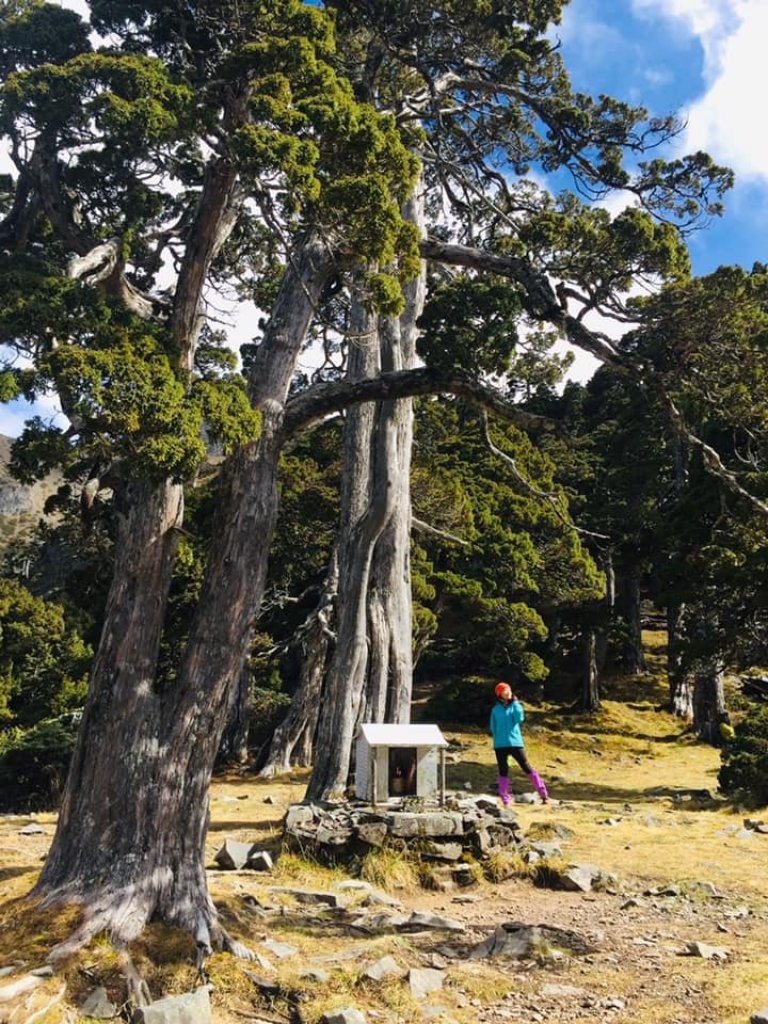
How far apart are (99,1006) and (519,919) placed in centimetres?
361

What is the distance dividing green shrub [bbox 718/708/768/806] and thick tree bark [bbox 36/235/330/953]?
9.71m

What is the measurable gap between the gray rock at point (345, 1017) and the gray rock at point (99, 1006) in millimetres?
1104

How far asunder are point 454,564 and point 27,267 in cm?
1562

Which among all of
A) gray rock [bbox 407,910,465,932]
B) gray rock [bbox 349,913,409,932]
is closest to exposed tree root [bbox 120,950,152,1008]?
gray rock [bbox 349,913,409,932]

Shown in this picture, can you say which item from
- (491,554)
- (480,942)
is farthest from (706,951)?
(491,554)

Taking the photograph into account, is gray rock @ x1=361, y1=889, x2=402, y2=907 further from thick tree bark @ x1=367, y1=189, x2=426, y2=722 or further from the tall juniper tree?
thick tree bark @ x1=367, y1=189, x2=426, y2=722

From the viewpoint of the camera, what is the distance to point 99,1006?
14.2ft

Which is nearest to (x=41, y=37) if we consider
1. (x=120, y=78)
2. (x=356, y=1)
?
(x=120, y=78)

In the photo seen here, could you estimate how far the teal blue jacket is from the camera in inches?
423

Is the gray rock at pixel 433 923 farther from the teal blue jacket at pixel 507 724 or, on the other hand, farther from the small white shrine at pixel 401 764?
the teal blue jacket at pixel 507 724

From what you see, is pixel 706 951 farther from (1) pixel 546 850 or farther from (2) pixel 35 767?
(2) pixel 35 767

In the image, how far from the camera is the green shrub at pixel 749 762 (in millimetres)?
12617

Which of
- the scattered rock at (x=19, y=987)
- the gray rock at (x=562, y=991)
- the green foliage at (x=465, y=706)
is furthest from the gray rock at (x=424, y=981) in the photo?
the green foliage at (x=465, y=706)

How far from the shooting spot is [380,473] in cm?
1135
